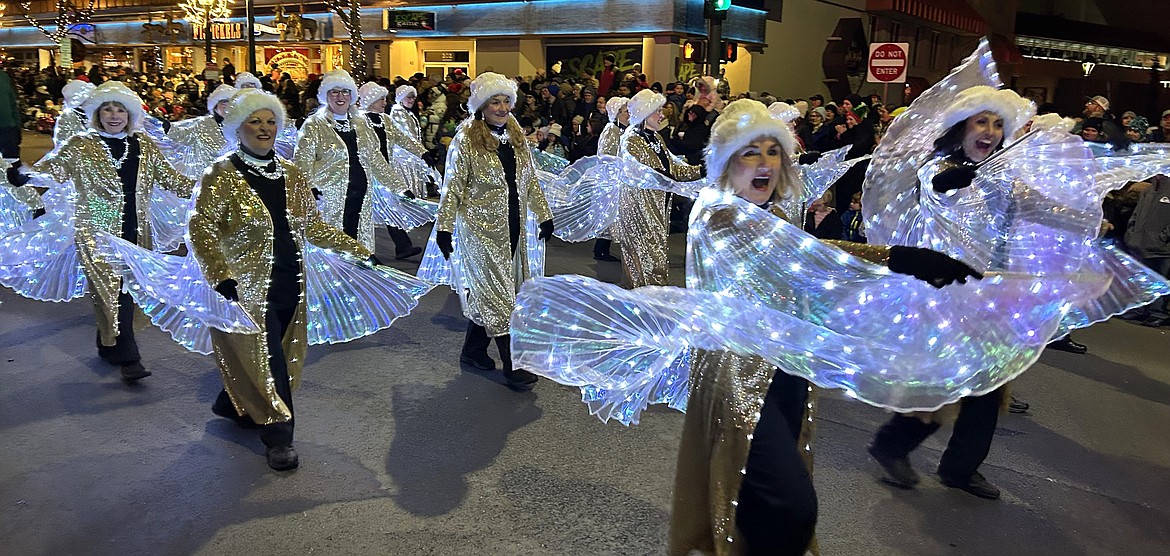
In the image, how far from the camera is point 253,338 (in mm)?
4297

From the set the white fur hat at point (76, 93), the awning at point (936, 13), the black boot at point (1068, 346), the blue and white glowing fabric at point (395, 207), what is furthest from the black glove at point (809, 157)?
the awning at point (936, 13)

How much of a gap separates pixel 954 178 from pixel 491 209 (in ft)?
9.34

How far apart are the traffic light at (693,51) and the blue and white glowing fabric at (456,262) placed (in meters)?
8.56

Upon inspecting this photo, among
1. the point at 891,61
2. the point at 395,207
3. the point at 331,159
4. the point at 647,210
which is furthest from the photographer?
the point at 891,61

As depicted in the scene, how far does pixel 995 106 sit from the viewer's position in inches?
163

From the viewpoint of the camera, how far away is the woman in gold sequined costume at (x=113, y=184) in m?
5.58

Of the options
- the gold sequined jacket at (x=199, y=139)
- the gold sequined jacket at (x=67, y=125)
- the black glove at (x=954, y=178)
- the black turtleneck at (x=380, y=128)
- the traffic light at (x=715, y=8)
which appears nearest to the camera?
the black glove at (x=954, y=178)

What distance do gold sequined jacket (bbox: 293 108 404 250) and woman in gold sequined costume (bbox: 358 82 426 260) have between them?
2.77 feet

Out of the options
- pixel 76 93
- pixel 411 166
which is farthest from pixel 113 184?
pixel 411 166

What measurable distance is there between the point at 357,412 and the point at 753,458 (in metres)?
3.13

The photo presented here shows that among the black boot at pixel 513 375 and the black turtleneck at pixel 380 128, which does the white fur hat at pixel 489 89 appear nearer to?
the black boot at pixel 513 375

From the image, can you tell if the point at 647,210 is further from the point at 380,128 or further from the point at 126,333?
the point at 126,333

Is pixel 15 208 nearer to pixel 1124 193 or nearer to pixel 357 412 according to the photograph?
pixel 357 412

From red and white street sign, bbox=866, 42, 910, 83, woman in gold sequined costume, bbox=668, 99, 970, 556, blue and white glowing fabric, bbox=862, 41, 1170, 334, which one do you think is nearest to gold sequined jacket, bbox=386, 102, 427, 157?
red and white street sign, bbox=866, 42, 910, 83
